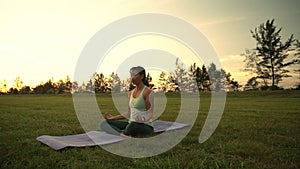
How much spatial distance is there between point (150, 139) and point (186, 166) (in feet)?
5.31

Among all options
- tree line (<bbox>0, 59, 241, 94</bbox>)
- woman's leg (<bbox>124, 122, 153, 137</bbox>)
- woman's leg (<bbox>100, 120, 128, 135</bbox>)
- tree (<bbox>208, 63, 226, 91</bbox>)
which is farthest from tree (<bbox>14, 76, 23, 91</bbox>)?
woman's leg (<bbox>124, 122, 153, 137</bbox>)

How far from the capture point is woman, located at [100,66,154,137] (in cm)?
489

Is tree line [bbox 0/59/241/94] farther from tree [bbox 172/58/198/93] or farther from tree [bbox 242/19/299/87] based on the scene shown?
tree [bbox 242/19/299/87]

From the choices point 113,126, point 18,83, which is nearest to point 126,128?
point 113,126

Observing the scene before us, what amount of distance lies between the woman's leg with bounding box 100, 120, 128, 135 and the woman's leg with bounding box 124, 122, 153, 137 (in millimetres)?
264

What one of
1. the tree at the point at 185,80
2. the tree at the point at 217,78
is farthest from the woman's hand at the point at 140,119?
the tree at the point at 217,78

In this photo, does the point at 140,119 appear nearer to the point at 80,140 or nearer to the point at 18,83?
→ the point at 80,140

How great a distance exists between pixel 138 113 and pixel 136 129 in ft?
1.15

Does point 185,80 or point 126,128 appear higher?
point 185,80

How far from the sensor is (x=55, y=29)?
602 inches

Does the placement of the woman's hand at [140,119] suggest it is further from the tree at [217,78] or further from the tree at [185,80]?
the tree at [217,78]

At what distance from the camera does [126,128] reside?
4887mm

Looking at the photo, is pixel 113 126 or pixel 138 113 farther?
pixel 113 126

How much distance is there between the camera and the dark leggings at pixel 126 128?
486 centimetres
